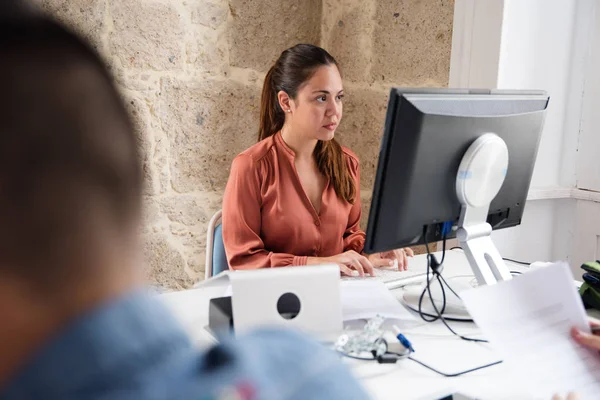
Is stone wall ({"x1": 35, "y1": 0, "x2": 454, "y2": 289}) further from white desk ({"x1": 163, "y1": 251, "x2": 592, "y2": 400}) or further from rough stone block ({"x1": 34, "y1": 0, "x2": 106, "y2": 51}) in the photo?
white desk ({"x1": 163, "y1": 251, "x2": 592, "y2": 400})

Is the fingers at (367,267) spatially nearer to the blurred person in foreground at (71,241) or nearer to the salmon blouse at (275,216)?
the salmon blouse at (275,216)

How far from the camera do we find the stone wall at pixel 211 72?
8.06ft

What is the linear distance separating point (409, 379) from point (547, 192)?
1701 millimetres

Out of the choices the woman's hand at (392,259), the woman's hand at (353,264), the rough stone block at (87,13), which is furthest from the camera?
the rough stone block at (87,13)

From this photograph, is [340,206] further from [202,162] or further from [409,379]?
[409,379]

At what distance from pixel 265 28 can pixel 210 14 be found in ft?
0.93

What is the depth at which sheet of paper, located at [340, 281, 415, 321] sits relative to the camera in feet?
4.50

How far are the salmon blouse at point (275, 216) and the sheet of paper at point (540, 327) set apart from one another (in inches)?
33.7

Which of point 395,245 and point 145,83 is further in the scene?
point 145,83

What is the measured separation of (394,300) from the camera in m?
1.47

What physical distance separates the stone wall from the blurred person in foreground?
82.0 inches

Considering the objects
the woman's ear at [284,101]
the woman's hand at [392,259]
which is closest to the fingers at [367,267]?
the woman's hand at [392,259]

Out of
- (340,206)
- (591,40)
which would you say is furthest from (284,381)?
(591,40)

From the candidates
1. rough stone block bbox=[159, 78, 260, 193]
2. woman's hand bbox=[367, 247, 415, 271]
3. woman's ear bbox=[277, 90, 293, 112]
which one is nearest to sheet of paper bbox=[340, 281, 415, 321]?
woman's hand bbox=[367, 247, 415, 271]
